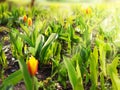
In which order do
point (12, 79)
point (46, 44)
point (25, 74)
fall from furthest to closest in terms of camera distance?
point (46, 44) → point (12, 79) → point (25, 74)

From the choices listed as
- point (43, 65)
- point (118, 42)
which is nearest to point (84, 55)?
point (43, 65)

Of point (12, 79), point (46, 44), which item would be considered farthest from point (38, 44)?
point (12, 79)

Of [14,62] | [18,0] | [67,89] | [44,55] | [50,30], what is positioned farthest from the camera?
[18,0]

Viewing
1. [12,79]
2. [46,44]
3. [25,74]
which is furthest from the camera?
[46,44]

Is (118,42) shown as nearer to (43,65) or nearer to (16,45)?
(43,65)

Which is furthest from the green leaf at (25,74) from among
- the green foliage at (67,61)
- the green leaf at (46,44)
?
the green leaf at (46,44)

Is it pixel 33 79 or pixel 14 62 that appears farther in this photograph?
pixel 14 62

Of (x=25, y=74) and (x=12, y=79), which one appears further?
(x=12, y=79)

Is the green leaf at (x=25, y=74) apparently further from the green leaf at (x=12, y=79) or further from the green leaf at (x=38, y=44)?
the green leaf at (x=38, y=44)

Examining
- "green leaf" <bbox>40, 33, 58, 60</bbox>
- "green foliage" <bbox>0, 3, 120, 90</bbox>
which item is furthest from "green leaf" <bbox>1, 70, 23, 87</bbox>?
"green leaf" <bbox>40, 33, 58, 60</bbox>

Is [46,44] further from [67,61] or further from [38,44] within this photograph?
[67,61]

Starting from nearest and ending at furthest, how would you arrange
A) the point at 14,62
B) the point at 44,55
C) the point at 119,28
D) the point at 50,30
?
the point at 44,55 < the point at 14,62 < the point at 50,30 < the point at 119,28
